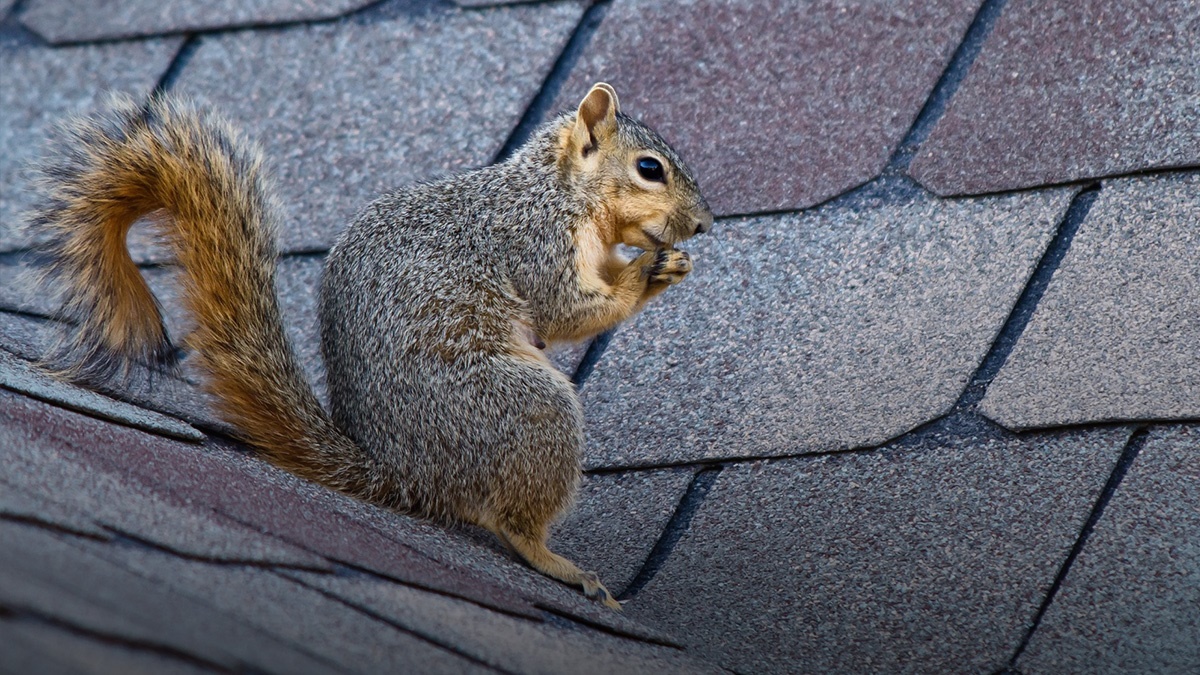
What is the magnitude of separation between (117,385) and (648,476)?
2.56 feet

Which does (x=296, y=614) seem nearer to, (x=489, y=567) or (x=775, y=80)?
(x=489, y=567)

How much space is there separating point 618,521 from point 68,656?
1.15 m

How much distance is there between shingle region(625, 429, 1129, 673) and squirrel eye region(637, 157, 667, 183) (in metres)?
0.46

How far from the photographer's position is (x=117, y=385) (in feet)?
5.35

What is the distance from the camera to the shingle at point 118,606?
74 centimetres

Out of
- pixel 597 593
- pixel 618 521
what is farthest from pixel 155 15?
pixel 597 593

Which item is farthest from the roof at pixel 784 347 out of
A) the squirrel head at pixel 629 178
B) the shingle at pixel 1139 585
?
the squirrel head at pixel 629 178

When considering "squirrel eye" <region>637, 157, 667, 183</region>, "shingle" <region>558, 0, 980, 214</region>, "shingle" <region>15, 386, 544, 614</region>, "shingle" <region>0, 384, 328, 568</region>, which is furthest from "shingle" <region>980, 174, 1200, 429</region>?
"shingle" <region>0, 384, 328, 568</region>

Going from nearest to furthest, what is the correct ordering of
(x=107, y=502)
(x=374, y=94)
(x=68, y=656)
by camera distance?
(x=68, y=656) < (x=107, y=502) < (x=374, y=94)

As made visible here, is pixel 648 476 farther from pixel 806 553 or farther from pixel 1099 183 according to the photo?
pixel 1099 183

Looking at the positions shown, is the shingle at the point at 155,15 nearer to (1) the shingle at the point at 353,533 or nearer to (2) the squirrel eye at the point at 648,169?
(2) the squirrel eye at the point at 648,169

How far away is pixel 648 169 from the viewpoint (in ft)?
5.82

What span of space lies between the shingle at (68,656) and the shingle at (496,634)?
0.32m

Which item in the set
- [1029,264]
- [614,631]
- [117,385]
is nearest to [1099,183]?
[1029,264]
